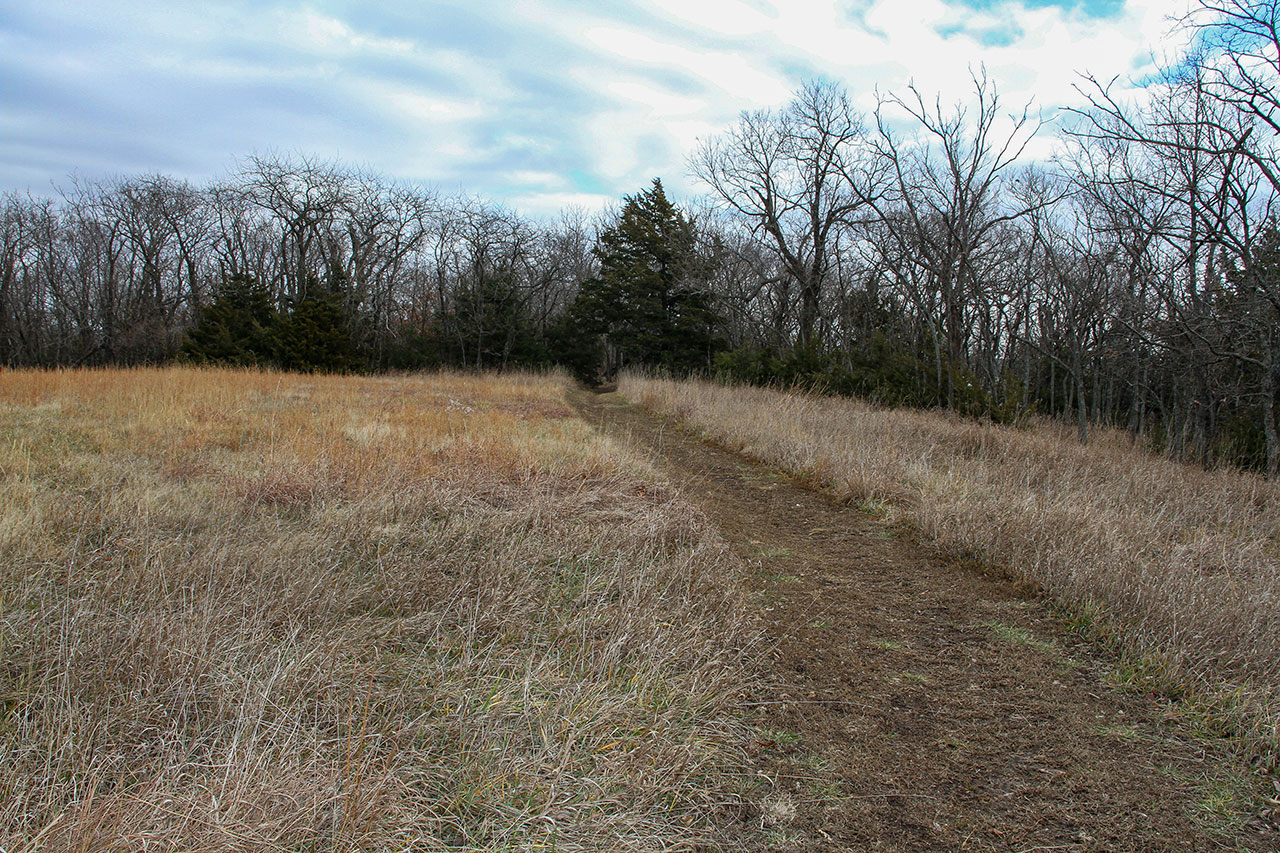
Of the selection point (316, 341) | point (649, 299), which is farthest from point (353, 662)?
point (649, 299)

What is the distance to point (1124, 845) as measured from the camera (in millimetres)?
1996

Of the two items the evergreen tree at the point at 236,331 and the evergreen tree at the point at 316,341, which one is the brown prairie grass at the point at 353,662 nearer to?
the evergreen tree at the point at 316,341

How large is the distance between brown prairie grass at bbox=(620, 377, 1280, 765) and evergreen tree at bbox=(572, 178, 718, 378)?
1550 cm

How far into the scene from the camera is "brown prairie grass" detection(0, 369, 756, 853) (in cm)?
178

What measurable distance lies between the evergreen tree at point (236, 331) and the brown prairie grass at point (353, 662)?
20.1 m

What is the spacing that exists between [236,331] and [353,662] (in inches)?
1037

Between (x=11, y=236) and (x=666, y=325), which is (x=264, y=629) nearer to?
(x=666, y=325)

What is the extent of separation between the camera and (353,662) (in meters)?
2.49

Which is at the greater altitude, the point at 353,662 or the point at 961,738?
the point at 353,662

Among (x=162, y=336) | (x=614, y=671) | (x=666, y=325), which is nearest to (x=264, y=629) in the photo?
(x=614, y=671)

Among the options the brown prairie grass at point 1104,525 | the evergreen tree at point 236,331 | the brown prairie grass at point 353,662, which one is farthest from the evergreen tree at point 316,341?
the brown prairie grass at point 353,662

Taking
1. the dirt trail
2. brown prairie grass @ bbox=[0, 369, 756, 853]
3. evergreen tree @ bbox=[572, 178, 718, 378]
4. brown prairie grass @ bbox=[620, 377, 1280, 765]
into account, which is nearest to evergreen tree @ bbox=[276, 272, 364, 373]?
evergreen tree @ bbox=[572, 178, 718, 378]

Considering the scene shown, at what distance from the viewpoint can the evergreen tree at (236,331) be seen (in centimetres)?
2302

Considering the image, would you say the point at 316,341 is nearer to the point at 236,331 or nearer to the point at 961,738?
the point at 236,331
